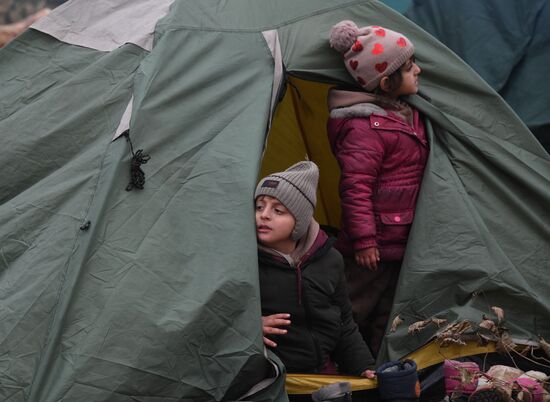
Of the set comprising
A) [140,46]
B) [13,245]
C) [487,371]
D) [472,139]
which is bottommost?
[487,371]

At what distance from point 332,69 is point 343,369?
3.82 ft

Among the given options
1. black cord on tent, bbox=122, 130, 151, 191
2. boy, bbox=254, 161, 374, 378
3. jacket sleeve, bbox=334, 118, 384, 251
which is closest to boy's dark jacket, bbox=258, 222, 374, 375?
boy, bbox=254, 161, 374, 378

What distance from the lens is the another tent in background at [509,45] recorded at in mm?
5148

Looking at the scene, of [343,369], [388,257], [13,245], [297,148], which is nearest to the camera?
[13,245]

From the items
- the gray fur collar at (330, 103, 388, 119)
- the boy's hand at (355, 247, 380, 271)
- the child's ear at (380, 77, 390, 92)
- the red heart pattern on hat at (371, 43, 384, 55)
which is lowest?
the boy's hand at (355, 247, 380, 271)

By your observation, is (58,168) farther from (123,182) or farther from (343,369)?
(343,369)

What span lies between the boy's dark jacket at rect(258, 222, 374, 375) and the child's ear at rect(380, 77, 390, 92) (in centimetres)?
72

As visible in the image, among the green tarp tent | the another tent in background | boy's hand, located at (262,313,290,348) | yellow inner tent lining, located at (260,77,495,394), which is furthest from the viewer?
the another tent in background

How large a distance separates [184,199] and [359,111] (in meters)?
0.83

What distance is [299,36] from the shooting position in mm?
3820

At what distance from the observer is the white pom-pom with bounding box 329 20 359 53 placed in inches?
148

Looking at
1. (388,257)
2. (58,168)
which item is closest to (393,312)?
(388,257)

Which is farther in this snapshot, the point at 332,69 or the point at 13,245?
the point at 332,69

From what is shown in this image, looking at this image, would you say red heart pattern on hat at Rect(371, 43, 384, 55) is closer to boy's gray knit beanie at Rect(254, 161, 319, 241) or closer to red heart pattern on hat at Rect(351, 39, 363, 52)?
red heart pattern on hat at Rect(351, 39, 363, 52)
